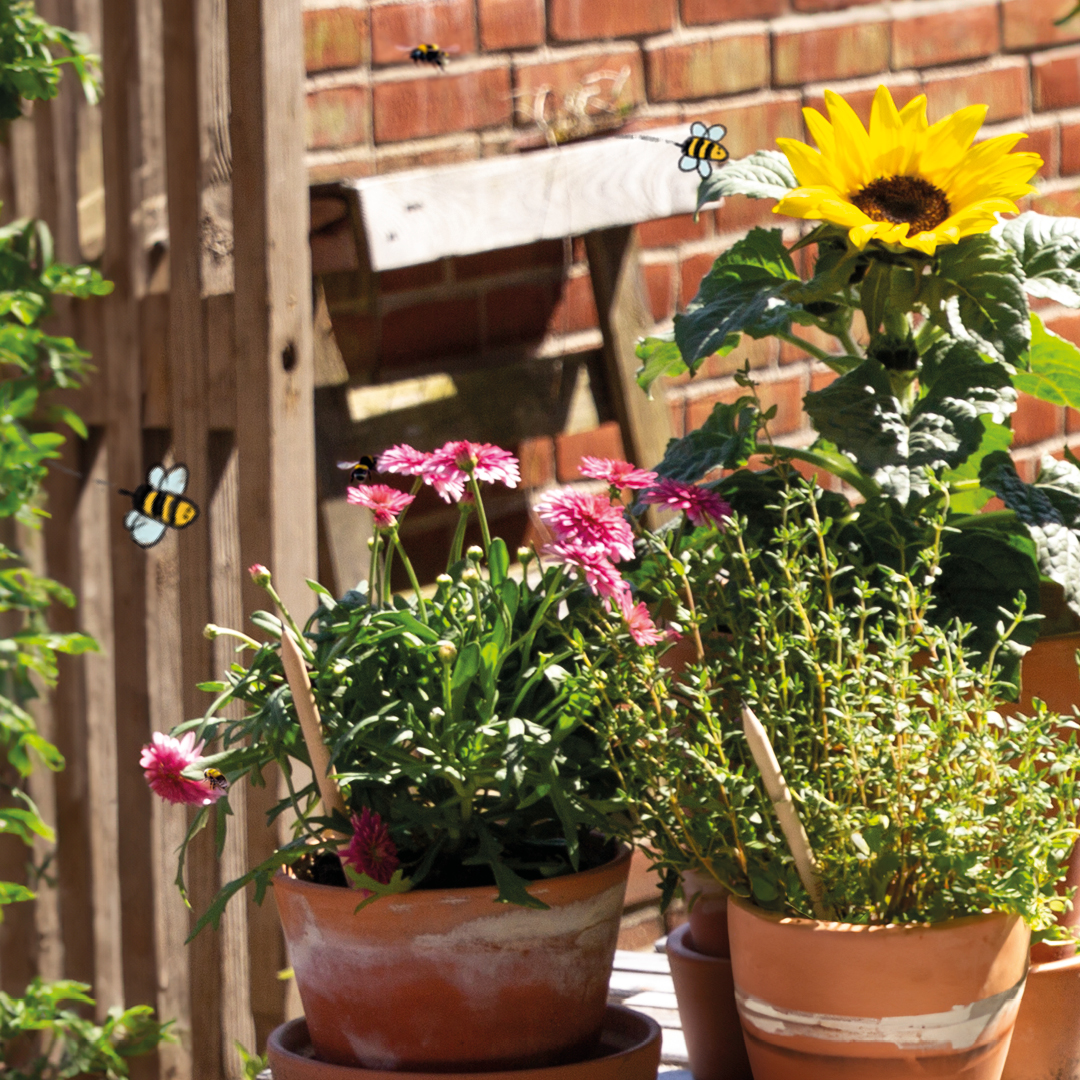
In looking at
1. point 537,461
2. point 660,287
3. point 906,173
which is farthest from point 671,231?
point 906,173

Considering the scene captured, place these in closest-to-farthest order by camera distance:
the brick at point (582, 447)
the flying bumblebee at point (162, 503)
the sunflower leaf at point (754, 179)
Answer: the sunflower leaf at point (754, 179)
the flying bumblebee at point (162, 503)
the brick at point (582, 447)

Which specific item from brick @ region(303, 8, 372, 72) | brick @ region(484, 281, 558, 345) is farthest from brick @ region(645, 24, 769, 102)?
brick @ region(303, 8, 372, 72)

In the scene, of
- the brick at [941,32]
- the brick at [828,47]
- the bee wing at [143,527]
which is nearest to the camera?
the bee wing at [143,527]

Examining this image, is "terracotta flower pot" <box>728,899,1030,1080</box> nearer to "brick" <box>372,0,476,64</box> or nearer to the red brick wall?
the red brick wall

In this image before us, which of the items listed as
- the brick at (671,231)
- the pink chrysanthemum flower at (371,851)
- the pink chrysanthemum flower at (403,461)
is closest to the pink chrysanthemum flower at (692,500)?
the pink chrysanthemum flower at (403,461)

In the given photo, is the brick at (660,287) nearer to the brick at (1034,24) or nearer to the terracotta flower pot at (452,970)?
the brick at (1034,24)

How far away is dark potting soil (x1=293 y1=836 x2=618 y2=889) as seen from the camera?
88 cm

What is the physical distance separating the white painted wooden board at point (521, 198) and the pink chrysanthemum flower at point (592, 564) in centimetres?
93

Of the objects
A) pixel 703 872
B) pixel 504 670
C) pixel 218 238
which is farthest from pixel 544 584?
pixel 218 238

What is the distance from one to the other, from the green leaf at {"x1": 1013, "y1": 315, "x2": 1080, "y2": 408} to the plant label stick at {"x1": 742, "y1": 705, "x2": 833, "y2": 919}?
0.39 meters

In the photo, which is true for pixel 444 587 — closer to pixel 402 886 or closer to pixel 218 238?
pixel 402 886

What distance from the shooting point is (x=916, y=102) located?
91 centimetres

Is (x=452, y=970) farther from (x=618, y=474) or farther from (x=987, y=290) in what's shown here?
(x=987, y=290)

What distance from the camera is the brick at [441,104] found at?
187cm
